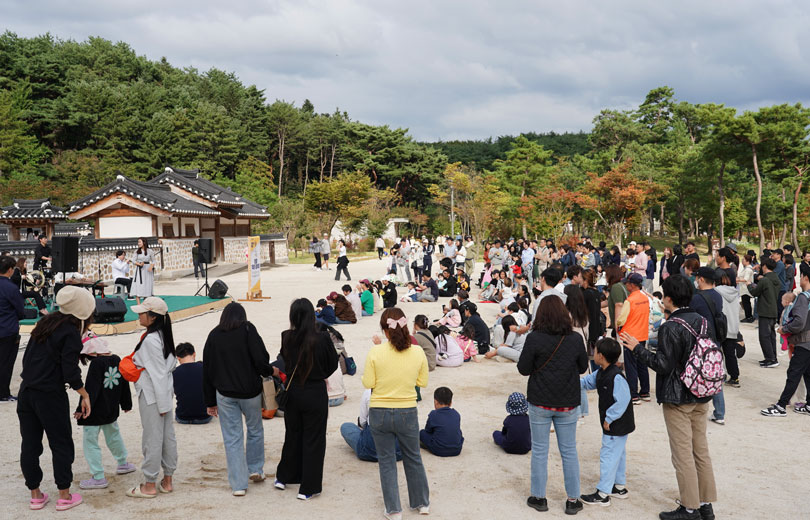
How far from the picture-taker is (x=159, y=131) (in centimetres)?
4072

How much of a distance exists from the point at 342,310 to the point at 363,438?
7.07m

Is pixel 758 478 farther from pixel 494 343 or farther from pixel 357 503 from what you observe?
pixel 494 343

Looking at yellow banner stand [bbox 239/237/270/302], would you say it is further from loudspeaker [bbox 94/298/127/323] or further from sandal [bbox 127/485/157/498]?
sandal [bbox 127/485/157/498]

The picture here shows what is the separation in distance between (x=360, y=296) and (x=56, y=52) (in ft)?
135

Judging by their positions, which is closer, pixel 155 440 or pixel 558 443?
pixel 558 443

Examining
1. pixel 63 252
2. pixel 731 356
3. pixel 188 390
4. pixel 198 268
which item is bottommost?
pixel 188 390

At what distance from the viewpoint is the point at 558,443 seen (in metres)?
4.01

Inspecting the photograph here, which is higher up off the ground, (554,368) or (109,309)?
(554,368)

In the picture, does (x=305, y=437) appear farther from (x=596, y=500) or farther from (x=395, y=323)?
(x=596, y=500)

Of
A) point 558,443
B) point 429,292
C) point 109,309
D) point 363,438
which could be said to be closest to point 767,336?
point 558,443

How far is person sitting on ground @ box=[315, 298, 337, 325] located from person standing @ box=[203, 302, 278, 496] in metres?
6.31

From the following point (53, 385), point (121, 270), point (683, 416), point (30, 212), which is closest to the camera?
point (683, 416)

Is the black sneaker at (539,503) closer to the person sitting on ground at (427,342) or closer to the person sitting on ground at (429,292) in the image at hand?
the person sitting on ground at (427,342)

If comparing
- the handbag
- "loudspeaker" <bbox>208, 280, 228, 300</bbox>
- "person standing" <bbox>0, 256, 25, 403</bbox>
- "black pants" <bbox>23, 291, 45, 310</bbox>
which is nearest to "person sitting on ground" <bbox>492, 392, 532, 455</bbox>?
the handbag
